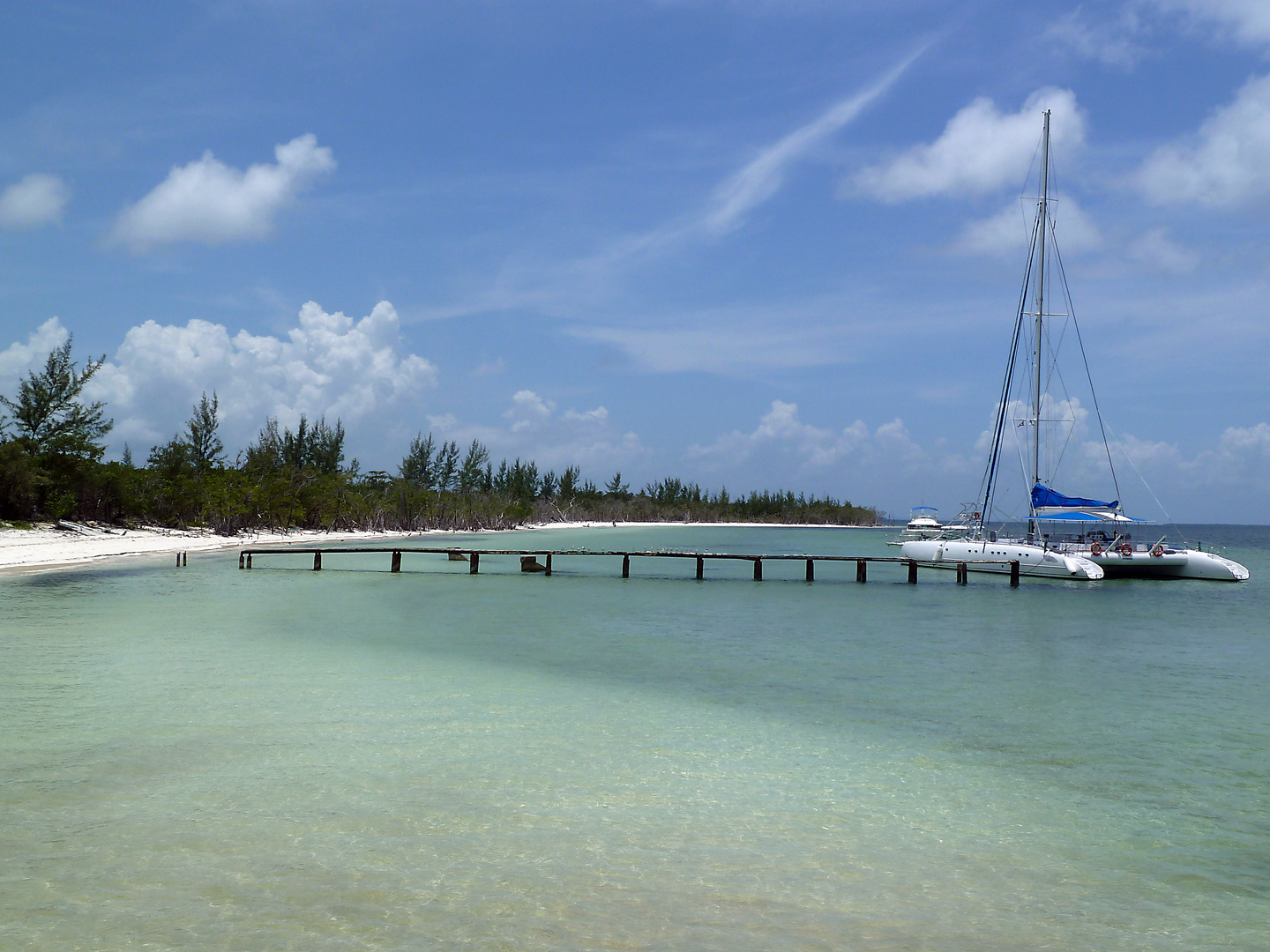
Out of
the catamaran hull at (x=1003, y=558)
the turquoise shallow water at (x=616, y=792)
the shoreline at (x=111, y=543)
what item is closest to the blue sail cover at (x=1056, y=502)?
the catamaran hull at (x=1003, y=558)

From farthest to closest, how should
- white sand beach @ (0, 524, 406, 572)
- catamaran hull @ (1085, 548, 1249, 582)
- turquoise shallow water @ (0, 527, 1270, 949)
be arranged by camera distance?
catamaran hull @ (1085, 548, 1249, 582), white sand beach @ (0, 524, 406, 572), turquoise shallow water @ (0, 527, 1270, 949)

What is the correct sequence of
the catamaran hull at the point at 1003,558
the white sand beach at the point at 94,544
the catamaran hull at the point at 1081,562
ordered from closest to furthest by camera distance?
the white sand beach at the point at 94,544 → the catamaran hull at the point at 1003,558 → the catamaran hull at the point at 1081,562

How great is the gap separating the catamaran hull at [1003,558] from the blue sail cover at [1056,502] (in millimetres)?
1670

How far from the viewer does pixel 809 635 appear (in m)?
18.8

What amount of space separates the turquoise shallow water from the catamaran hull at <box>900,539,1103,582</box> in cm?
1581

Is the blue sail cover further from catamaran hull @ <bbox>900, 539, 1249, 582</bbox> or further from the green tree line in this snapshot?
the green tree line

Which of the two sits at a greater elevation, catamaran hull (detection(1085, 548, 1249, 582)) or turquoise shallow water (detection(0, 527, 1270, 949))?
catamaran hull (detection(1085, 548, 1249, 582))

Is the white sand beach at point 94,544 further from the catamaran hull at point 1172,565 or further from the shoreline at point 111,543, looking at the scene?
the catamaran hull at point 1172,565

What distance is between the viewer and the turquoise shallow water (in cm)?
521

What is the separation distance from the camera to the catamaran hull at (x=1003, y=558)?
32988 millimetres

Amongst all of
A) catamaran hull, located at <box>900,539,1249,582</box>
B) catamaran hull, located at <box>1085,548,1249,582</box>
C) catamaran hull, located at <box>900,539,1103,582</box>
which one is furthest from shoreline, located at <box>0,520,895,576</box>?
catamaran hull, located at <box>1085,548,1249,582</box>

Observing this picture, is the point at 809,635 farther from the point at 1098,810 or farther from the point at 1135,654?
the point at 1098,810

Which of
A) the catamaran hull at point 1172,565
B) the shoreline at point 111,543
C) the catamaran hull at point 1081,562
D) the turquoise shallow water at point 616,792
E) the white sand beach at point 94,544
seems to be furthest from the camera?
the catamaran hull at point 1172,565

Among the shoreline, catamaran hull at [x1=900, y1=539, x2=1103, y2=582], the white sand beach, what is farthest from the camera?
catamaran hull at [x1=900, y1=539, x2=1103, y2=582]
